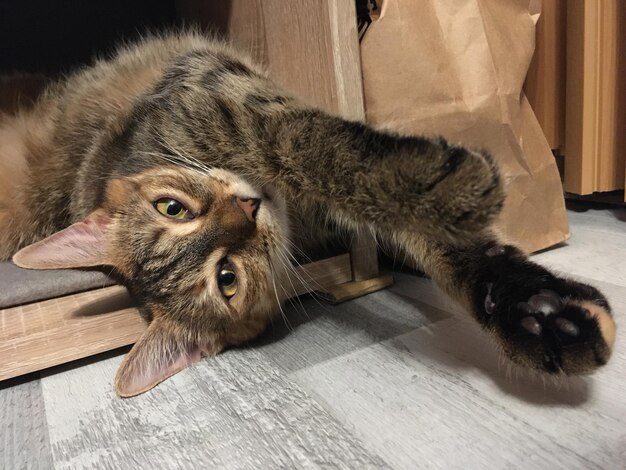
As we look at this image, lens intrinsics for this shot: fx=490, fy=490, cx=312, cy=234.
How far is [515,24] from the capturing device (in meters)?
1.24

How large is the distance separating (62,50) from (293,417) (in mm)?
1939

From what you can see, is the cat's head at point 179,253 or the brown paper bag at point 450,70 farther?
the brown paper bag at point 450,70

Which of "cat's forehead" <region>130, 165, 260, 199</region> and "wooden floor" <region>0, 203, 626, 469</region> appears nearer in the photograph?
"wooden floor" <region>0, 203, 626, 469</region>

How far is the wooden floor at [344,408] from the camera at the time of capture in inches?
27.8

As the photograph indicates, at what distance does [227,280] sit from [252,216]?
146 mm

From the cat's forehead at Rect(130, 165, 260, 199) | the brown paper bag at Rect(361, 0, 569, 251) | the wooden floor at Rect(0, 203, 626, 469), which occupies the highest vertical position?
the brown paper bag at Rect(361, 0, 569, 251)

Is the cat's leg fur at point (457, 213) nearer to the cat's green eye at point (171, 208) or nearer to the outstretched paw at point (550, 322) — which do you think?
Answer: the outstretched paw at point (550, 322)

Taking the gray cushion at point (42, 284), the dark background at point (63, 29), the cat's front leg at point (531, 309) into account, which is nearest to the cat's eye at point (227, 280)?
the gray cushion at point (42, 284)

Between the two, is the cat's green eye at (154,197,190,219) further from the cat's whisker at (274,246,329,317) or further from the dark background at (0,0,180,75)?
the dark background at (0,0,180,75)

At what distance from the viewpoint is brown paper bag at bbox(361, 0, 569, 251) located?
115cm

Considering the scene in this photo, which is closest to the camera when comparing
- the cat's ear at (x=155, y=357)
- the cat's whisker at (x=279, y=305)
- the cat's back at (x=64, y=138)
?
the cat's ear at (x=155, y=357)

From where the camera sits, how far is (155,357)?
1.01 metres

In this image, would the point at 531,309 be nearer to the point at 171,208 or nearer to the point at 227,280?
the point at 227,280

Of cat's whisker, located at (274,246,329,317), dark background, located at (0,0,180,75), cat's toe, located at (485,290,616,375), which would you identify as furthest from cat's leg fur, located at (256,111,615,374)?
dark background, located at (0,0,180,75)
